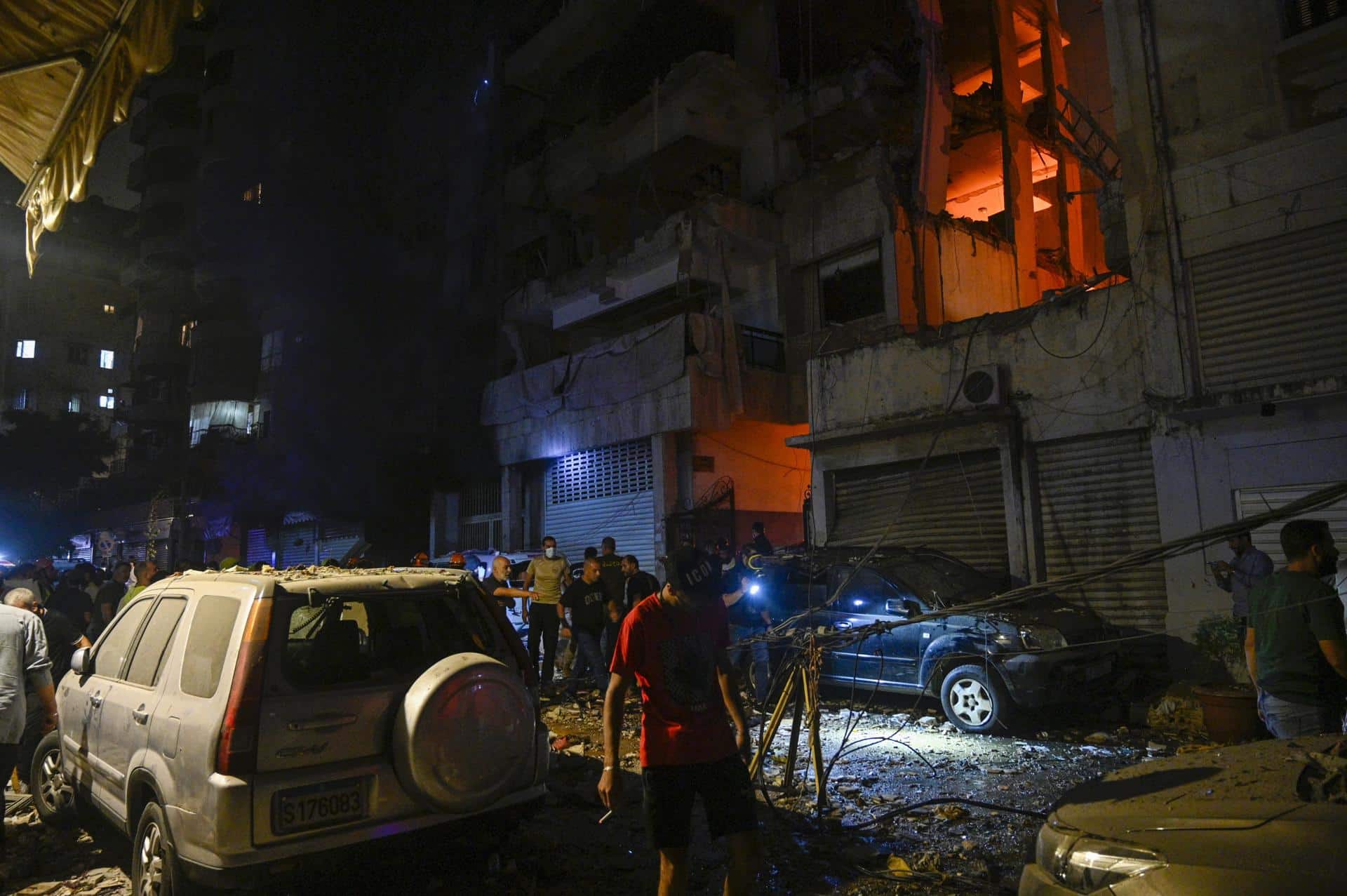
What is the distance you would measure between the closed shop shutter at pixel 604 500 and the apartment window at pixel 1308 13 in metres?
12.3

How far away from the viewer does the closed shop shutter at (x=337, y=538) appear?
1009 inches

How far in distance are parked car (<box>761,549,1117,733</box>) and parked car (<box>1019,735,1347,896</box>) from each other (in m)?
3.88

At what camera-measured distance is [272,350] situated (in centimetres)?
3441

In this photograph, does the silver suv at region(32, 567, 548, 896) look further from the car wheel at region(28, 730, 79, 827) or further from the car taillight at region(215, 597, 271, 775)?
the car wheel at region(28, 730, 79, 827)

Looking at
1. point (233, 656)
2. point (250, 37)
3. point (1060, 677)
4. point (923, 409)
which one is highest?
point (250, 37)

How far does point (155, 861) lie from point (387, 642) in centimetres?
136

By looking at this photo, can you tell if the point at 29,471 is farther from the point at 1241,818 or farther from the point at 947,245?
the point at 1241,818

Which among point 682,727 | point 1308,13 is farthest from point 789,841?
point 1308,13

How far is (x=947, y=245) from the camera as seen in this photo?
16719mm

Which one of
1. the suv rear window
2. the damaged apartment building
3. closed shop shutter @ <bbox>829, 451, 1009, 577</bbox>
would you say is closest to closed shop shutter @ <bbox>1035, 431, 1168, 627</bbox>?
the damaged apartment building

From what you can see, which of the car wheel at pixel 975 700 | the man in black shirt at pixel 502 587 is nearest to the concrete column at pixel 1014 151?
the car wheel at pixel 975 700

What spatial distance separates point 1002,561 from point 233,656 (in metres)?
10.7

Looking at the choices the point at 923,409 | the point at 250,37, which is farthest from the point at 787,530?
the point at 250,37

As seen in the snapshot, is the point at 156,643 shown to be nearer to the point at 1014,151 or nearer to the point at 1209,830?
the point at 1209,830
